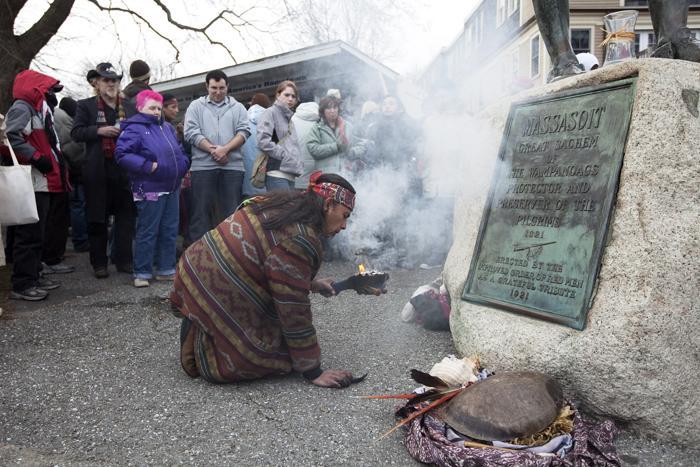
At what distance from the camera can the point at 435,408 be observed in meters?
2.46

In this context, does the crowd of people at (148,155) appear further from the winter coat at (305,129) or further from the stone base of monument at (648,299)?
the stone base of monument at (648,299)

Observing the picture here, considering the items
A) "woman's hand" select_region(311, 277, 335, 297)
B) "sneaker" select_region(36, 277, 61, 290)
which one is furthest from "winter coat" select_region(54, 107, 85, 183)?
"woman's hand" select_region(311, 277, 335, 297)

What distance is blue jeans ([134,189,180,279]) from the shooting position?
5.17 metres

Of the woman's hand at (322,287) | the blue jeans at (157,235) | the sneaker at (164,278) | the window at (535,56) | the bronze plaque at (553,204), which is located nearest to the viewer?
the bronze plaque at (553,204)

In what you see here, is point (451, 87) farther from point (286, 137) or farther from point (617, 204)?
point (617, 204)

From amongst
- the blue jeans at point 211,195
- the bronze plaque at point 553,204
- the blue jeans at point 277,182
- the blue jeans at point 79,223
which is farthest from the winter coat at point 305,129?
the blue jeans at point 79,223

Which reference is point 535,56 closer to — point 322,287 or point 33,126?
point 33,126

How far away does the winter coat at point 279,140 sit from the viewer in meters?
5.69

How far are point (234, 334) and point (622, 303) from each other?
6.24ft

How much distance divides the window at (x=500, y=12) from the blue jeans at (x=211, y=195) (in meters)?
3.75

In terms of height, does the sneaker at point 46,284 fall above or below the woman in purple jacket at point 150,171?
below

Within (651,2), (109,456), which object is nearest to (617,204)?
(651,2)

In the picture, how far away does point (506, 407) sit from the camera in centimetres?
222

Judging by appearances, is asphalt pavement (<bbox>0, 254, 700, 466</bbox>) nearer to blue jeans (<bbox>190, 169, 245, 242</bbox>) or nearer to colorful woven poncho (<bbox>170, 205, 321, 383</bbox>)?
colorful woven poncho (<bbox>170, 205, 321, 383</bbox>)
